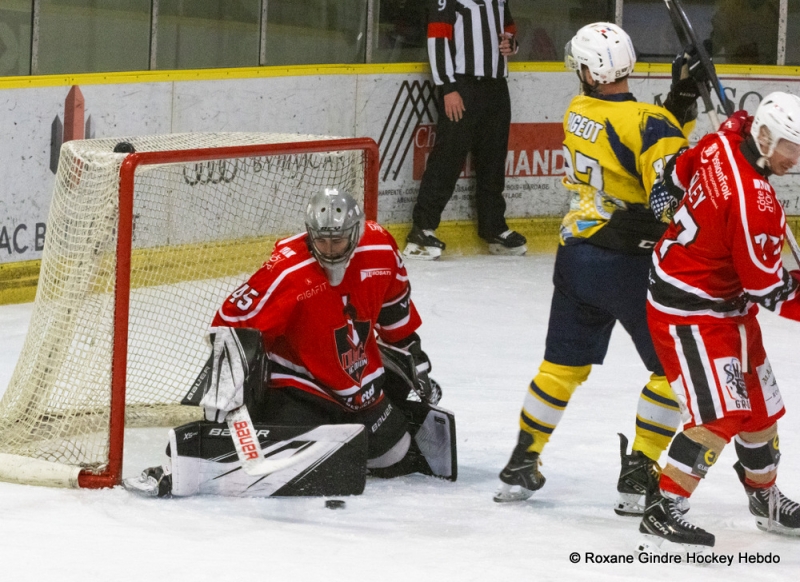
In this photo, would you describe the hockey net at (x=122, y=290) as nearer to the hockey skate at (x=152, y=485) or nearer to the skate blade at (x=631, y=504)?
the hockey skate at (x=152, y=485)

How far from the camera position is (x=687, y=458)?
2770 millimetres

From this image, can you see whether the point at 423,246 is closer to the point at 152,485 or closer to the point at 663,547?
the point at 152,485

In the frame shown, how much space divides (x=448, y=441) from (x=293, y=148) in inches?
37.4

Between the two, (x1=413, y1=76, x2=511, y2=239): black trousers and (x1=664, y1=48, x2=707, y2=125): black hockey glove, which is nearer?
(x1=664, y1=48, x2=707, y2=125): black hockey glove

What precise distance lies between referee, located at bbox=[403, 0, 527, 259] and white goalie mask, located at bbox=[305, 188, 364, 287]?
3197 millimetres

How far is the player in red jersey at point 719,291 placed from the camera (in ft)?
8.72

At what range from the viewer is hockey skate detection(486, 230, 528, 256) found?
22.1ft

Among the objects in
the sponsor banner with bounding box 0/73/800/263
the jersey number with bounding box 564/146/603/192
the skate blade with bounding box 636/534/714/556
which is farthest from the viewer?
the sponsor banner with bounding box 0/73/800/263

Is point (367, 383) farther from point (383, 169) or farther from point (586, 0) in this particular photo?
point (586, 0)

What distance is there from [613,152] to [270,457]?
1.12 m

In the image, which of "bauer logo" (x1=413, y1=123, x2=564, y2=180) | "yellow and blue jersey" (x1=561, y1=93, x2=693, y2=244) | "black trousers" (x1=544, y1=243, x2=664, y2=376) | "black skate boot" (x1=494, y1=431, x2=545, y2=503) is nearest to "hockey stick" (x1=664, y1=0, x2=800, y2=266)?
"yellow and blue jersey" (x1=561, y1=93, x2=693, y2=244)

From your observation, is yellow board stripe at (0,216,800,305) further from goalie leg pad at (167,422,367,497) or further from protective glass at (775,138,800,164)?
protective glass at (775,138,800,164)

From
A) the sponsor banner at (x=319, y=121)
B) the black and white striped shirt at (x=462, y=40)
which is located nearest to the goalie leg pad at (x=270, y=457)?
the sponsor banner at (x=319, y=121)

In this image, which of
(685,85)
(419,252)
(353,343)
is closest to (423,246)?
(419,252)
